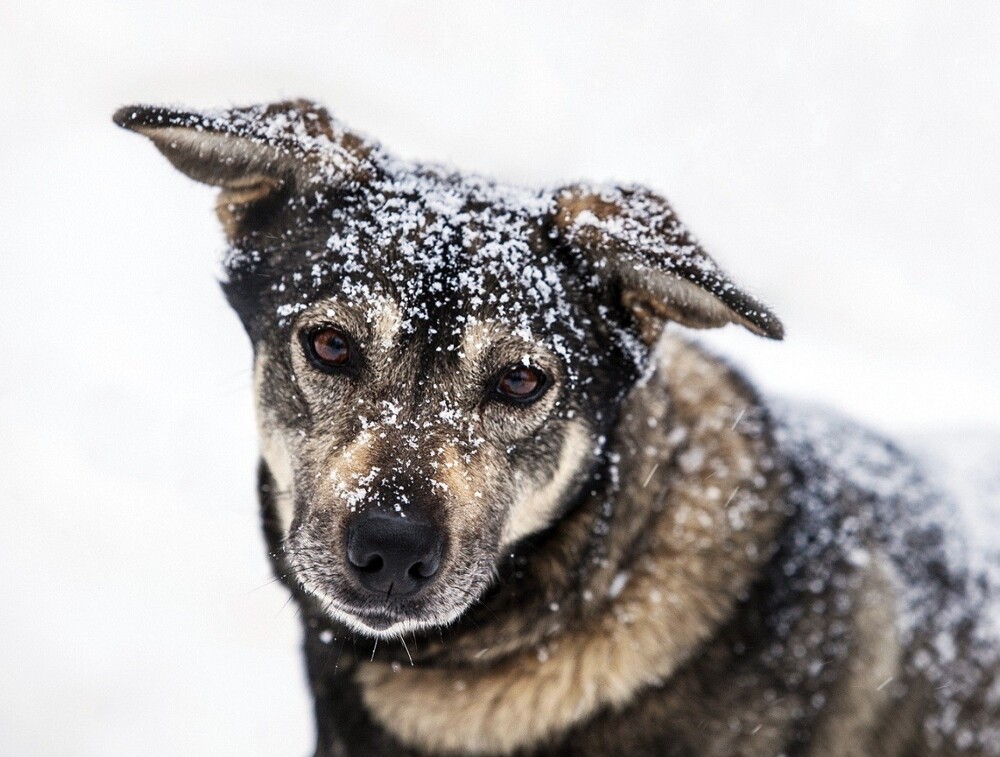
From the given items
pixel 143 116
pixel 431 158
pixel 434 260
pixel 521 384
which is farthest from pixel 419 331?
pixel 431 158

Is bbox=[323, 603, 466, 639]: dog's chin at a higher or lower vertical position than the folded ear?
lower

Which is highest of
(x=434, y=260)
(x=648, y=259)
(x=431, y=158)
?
(x=431, y=158)

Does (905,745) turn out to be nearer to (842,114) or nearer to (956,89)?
(842,114)

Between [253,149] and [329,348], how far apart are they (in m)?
0.57

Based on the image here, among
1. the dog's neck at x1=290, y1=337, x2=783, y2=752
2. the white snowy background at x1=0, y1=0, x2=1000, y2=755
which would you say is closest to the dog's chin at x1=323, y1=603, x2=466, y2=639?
the dog's neck at x1=290, y1=337, x2=783, y2=752

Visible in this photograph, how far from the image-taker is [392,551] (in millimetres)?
2123

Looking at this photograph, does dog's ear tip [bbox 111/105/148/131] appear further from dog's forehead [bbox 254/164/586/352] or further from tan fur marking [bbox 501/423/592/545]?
tan fur marking [bbox 501/423/592/545]

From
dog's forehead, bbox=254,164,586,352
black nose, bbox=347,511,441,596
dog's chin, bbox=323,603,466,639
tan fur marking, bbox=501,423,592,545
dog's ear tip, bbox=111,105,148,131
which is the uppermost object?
dog's ear tip, bbox=111,105,148,131

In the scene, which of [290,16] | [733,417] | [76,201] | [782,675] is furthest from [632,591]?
[290,16]

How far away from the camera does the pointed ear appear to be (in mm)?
2223

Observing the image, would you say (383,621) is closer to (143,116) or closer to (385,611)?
(385,611)

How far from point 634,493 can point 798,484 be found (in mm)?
573

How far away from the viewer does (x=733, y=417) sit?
2832mm

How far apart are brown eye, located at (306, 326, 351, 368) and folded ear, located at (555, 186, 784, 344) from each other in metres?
0.68
